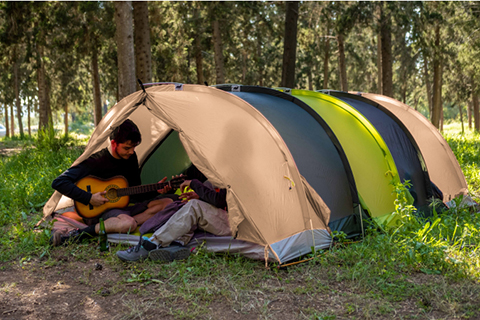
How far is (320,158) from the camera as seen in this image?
14.4 ft

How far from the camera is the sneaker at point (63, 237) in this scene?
432 centimetres

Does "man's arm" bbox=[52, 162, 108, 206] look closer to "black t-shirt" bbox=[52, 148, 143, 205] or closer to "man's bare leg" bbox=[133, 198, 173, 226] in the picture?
"black t-shirt" bbox=[52, 148, 143, 205]

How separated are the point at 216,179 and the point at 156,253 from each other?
0.89m

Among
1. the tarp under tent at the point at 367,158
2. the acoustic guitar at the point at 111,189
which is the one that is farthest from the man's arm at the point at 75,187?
the tarp under tent at the point at 367,158

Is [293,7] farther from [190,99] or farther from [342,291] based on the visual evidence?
[342,291]

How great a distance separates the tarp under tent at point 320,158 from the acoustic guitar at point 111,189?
4.24ft

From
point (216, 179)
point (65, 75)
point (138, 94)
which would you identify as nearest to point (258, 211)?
point (216, 179)

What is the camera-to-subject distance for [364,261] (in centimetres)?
372

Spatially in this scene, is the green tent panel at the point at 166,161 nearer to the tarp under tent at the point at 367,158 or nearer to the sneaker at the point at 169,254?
the tarp under tent at the point at 367,158

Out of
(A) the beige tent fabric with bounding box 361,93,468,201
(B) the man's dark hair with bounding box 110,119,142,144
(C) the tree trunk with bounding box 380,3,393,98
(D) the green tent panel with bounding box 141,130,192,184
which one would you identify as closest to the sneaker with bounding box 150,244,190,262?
(B) the man's dark hair with bounding box 110,119,142,144

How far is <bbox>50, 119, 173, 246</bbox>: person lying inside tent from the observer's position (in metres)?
4.38

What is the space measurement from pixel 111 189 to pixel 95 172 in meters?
0.26

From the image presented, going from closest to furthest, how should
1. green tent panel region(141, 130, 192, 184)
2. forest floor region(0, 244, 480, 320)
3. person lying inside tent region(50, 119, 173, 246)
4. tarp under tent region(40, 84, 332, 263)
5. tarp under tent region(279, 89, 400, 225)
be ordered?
forest floor region(0, 244, 480, 320), tarp under tent region(40, 84, 332, 263), person lying inside tent region(50, 119, 173, 246), tarp under tent region(279, 89, 400, 225), green tent panel region(141, 130, 192, 184)

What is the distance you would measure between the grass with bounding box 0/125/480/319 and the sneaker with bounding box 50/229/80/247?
0.08m
